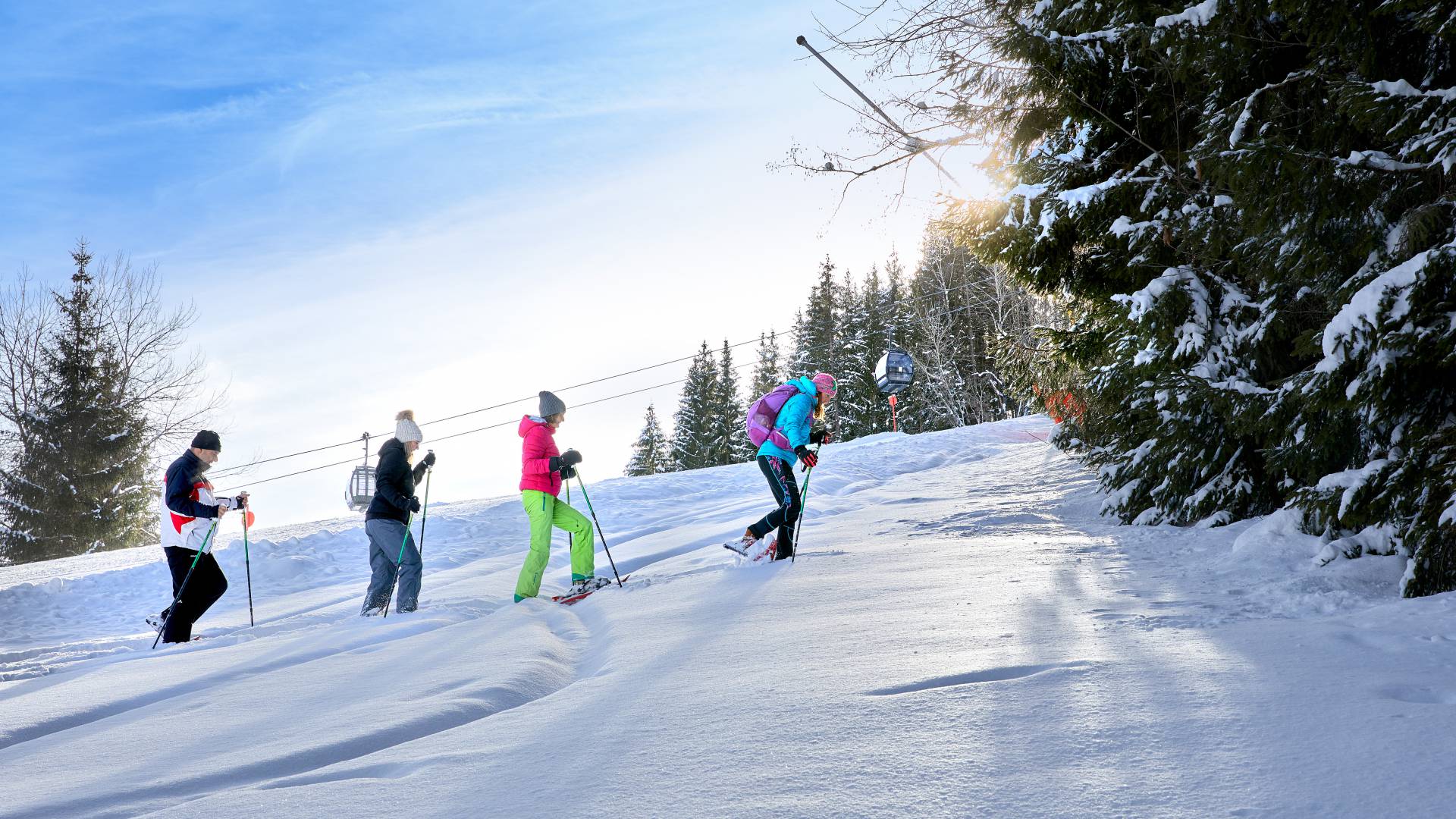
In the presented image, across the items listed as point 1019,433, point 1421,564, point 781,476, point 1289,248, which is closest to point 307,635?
point 781,476

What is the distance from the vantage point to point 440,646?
500 cm

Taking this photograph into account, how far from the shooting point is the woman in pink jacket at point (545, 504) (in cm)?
723

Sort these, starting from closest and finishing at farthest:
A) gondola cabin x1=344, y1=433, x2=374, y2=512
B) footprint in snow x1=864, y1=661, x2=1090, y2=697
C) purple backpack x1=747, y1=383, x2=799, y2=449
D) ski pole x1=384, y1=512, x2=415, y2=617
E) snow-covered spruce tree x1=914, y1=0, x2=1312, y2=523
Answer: footprint in snow x1=864, y1=661, x2=1090, y2=697
snow-covered spruce tree x1=914, y1=0, x2=1312, y2=523
ski pole x1=384, y1=512, x2=415, y2=617
purple backpack x1=747, y1=383, x2=799, y2=449
gondola cabin x1=344, y1=433, x2=374, y2=512

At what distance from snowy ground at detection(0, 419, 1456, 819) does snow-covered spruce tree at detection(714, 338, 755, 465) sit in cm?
4090

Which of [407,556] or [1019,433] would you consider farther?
[1019,433]

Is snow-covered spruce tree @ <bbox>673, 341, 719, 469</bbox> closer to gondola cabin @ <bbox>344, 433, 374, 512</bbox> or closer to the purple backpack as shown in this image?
gondola cabin @ <bbox>344, 433, 374, 512</bbox>

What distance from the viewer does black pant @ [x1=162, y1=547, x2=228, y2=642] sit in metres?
7.01

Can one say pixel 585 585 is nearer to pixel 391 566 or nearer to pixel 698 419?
pixel 391 566

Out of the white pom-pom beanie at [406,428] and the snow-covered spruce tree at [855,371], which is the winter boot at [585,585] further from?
the snow-covered spruce tree at [855,371]

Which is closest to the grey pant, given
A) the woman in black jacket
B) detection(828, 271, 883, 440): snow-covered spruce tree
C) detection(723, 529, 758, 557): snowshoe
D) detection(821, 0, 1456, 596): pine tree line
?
the woman in black jacket

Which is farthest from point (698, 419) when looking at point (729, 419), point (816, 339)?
point (816, 339)

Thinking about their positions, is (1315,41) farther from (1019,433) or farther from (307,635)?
(1019,433)

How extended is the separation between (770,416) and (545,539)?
7.71ft

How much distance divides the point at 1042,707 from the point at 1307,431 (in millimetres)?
3843
